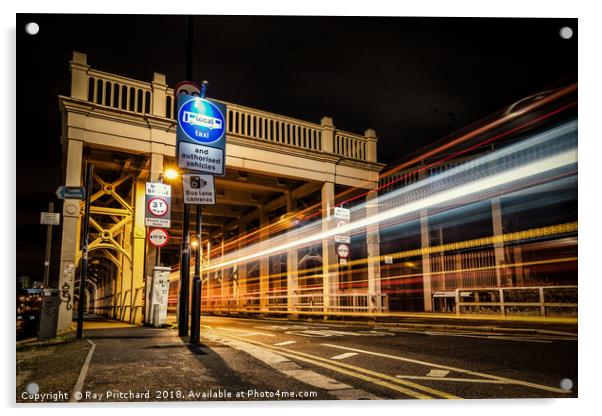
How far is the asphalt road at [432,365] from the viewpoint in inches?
178

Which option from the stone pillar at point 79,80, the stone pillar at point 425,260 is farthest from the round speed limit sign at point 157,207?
the stone pillar at point 425,260

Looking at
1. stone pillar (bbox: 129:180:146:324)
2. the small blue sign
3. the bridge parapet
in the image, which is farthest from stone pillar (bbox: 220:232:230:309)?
the small blue sign

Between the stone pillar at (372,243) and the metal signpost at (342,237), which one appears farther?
the stone pillar at (372,243)

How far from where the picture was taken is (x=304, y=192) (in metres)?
20.9

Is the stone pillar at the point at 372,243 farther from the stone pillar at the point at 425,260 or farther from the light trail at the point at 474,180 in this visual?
the stone pillar at the point at 425,260

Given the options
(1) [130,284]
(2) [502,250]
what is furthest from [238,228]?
(2) [502,250]

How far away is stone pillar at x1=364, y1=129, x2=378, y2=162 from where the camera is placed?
19562mm

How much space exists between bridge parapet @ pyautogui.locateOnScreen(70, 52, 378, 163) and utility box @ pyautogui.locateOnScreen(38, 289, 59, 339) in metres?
6.75

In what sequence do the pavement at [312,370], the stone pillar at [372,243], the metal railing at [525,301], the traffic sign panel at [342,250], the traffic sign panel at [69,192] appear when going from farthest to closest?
the stone pillar at [372,243]
the traffic sign panel at [342,250]
the metal railing at [525,301]
the traffic sign panel at [69,192]
the pavement at [312,370]

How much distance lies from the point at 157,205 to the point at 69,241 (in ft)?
8.84

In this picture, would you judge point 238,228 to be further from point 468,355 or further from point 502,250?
point 468,355

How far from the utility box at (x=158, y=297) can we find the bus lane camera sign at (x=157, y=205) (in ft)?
8.40

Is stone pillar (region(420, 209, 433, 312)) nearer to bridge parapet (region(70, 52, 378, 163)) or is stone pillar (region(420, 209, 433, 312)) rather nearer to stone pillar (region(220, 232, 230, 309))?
bridge parapet (region(70, 52, 378, 163))

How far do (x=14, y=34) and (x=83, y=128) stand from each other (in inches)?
355
